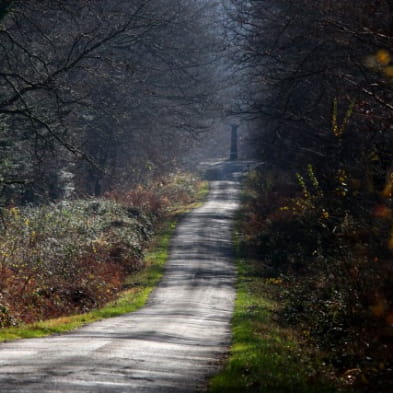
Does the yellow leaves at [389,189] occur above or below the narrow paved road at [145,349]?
above

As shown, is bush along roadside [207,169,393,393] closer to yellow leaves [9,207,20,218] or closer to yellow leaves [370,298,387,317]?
yellow leaves [370,298,387,317]

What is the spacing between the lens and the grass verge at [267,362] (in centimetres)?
1155

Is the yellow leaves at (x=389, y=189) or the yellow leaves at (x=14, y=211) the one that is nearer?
the yellow leaves at (x=389, y=189)

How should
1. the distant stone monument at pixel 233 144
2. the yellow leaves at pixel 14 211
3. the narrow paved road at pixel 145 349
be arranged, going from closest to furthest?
the narrow paved road at pixel 145 349 < the yellow leaves at pixel 14 211 < the distant stone monument at pixel 233 144

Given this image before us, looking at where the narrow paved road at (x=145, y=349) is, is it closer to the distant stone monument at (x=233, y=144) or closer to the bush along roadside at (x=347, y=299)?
the bush along roadside at (x=347, y=299)

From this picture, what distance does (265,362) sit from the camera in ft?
45.2

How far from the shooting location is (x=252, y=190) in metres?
65.4

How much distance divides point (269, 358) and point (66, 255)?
1648cm

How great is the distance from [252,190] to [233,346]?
159 feet

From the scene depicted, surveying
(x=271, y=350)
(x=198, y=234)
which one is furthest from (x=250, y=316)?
(x=198, y=234)

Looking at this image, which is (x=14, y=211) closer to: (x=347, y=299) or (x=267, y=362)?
(x=267, y=362)

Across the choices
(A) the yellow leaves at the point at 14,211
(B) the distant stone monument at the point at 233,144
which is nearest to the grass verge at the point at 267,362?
(A) the yellow leaves at the point at 14,211

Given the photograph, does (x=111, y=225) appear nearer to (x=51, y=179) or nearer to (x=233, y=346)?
(x=51, y=179)

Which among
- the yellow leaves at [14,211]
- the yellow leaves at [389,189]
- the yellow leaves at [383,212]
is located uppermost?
the yellow leaves at [389,189]
